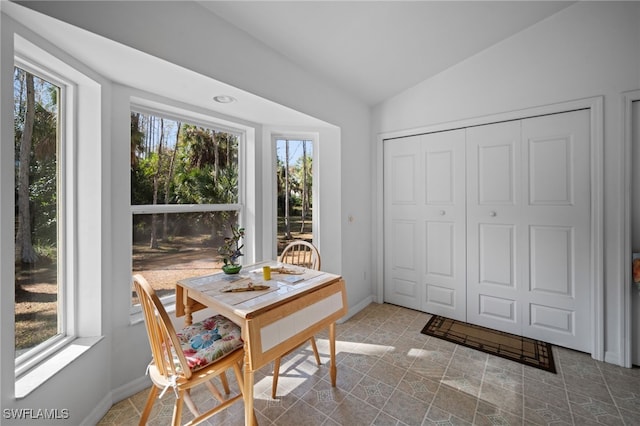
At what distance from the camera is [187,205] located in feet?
7.38

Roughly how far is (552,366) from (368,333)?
1456 millimetres

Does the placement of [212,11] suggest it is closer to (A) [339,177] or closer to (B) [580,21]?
(A) [339,177]

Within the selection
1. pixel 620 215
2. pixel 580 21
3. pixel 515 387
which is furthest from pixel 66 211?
pixel 580 21

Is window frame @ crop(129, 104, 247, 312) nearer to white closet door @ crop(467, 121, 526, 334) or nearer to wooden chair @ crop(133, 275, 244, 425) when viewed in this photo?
wooden chair @ crop(133, 275, 244, 425)

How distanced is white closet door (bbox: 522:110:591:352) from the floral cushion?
2631 millimetres

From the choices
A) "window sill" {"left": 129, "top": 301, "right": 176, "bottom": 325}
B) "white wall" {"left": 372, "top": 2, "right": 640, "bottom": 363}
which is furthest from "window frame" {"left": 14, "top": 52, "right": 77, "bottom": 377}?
"white wall" {"left": 372, "top": 2, "right": 640, "bottom": 363}

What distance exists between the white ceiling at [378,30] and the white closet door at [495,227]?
825mm

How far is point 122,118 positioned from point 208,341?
61.1 inches

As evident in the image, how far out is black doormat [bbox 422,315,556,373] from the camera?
2.21 metres

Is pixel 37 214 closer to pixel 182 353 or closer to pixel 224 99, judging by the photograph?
pixel 182 353

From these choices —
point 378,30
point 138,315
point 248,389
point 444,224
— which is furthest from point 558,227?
point 138,315

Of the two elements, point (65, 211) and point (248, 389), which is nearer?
point (248, 389)

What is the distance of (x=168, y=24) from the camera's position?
1496 millimetres

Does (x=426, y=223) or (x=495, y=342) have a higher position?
(x=426, y=223)
